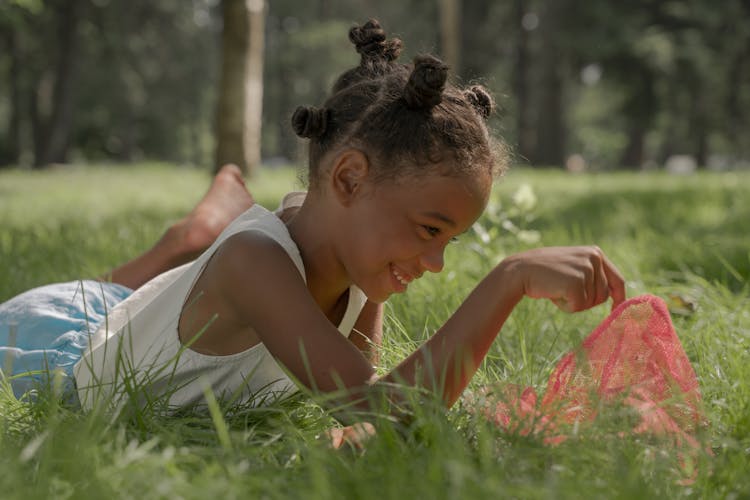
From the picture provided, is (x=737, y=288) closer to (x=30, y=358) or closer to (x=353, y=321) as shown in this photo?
(x=353, y=321)

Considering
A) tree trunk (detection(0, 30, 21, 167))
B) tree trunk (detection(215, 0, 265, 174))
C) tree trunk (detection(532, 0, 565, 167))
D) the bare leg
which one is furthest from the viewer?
tree trunk (detection(0, 30, 21, 167))

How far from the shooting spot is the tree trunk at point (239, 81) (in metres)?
9.14

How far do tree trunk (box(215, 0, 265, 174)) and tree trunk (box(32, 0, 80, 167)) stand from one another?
13523 mm

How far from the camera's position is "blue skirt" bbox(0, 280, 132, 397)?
2.65 meters

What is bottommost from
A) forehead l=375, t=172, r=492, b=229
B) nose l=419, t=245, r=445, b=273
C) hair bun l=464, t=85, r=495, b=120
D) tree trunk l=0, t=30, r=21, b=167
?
tree trunk l=0, t=30, r=21, b=167

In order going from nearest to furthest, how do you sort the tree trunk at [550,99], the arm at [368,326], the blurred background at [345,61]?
the arm at [368,326], the tree trunk at [550,99], the blurred background at [345,61]

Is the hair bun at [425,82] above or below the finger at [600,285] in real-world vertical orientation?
above

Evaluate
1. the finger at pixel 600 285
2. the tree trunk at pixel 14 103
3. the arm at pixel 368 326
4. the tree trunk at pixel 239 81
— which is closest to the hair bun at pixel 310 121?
the arm at pixel 368 326

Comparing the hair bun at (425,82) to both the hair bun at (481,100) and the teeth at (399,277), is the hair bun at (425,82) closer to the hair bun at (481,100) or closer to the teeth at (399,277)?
the hair bun at (481,100)


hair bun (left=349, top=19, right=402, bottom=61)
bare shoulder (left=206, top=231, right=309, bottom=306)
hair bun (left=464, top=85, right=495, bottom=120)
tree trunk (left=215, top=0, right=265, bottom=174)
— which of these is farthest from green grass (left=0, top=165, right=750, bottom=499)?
tree trunk (left=215, top=0, right=265, bottom=174)

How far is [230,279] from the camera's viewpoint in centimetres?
202

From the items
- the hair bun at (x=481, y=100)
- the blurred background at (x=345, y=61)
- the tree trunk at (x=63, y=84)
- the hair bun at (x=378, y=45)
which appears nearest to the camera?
the hair bun at (x=481, y=100)

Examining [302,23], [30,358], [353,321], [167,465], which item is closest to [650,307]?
[353,321]

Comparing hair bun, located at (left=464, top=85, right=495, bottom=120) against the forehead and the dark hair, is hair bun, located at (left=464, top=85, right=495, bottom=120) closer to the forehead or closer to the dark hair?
the dark hair
